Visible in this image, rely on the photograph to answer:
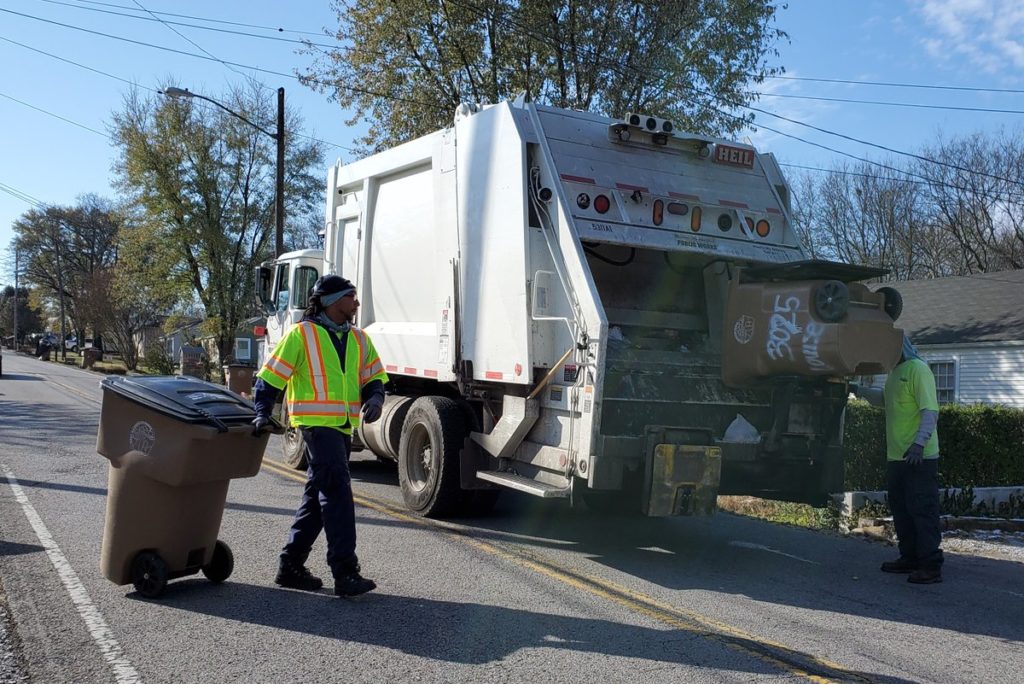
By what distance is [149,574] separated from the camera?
4.80 meters

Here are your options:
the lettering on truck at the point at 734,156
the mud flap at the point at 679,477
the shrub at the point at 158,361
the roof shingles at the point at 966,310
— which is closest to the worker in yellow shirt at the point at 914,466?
the mud flap at the point at 679,477

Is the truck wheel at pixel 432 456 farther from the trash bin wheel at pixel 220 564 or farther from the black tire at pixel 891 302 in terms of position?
the black tire at pixel 891 302

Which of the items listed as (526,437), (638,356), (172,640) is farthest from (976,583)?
(172,640)

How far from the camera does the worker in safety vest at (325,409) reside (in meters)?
4.94

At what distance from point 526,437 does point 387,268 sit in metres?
2.94

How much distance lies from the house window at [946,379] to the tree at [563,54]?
6517mm

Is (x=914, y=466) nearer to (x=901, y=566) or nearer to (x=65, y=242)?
(x=901, y=566)

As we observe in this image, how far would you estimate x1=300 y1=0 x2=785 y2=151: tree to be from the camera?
17922 mm

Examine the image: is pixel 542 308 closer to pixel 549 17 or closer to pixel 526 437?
pixel 526 437

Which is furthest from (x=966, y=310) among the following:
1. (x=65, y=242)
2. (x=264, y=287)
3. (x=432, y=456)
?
(x=65, y=242)

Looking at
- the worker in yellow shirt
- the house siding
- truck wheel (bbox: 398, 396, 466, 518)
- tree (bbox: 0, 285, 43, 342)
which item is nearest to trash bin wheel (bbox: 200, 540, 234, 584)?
truck wheel (bbox: 398, 396, 466, 518)

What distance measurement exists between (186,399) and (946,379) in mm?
17815

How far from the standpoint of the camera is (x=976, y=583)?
6.32 metres

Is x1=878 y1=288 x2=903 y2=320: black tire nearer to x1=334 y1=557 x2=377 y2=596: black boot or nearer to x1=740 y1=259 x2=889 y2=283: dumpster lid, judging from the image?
x1=740 y1=259 x2=889 y2=283: dumpster lid
